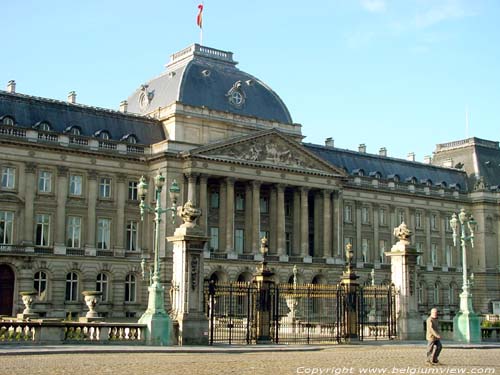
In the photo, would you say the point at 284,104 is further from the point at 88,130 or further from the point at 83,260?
the point at 83,260

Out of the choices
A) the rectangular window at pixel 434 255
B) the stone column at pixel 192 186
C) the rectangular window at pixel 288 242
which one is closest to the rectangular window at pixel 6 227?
the stone column at pixel 192 186

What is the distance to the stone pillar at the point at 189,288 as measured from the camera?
115ft

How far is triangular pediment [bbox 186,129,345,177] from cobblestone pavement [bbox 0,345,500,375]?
43056 millimetres

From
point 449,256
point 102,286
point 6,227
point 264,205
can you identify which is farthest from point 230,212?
point 449,256

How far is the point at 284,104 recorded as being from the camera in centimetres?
8456

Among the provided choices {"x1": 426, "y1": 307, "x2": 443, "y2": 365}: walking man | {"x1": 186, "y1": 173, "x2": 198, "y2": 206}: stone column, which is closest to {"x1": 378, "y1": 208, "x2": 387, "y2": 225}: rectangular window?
{"x1": 186, "y1": 173, "x2": 198, "y2": 206}: stone column

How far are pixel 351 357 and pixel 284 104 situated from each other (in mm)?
56673

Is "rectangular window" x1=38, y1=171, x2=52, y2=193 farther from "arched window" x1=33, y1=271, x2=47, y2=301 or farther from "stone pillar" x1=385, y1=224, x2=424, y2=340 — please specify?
"stone pillar" x1=385, y1=224, x2=424, y2=340

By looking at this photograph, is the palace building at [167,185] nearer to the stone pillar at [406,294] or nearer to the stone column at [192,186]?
the stone column at [192,186]

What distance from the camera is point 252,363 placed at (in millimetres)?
26312

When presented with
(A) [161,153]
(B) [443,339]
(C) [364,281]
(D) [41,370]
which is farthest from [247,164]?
(D) [41,370]

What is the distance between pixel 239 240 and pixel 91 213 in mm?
14999

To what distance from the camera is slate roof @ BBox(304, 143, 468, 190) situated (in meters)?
91.2

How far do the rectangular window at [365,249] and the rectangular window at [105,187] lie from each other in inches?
1248
